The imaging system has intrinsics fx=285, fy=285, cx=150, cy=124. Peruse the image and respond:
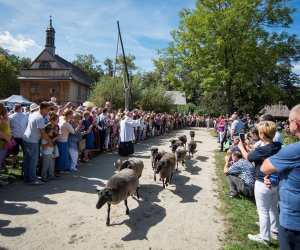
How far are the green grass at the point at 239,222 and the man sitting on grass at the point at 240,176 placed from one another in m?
0.24

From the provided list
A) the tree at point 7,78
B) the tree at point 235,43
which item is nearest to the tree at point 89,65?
the tree at point 7,78

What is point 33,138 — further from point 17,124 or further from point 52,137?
point 17,124

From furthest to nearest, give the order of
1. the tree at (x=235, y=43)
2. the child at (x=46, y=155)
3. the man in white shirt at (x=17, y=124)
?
the tree at (x=235, y=43)
the man in white shirt at (x=17, y=124)
the child at (x=46, y=155)

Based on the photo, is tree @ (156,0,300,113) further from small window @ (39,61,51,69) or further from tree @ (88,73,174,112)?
small window @ (39,61,51,69)

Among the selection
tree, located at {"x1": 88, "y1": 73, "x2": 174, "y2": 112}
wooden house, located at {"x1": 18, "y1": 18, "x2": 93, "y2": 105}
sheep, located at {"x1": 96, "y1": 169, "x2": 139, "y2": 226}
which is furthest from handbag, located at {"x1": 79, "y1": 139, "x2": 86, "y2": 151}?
wooden house, located at {"x1": 18, "y1": 18, "x2": 93, "y2": 105}

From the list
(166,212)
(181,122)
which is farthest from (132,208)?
(181,122)

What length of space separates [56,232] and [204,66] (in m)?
21.8

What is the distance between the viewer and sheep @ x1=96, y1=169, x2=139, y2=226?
17.6ft

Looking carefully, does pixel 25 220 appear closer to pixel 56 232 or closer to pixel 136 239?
pixel 56 232

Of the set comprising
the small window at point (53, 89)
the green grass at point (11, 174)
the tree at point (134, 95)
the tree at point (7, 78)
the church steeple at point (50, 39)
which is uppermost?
the church steeple at point (50, 39)

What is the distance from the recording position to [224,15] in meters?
22.8

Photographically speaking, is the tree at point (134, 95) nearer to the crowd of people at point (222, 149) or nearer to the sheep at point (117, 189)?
the crowd of people at point (222, 149)

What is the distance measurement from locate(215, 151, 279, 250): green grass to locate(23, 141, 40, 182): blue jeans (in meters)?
5.09

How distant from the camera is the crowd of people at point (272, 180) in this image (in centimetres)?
277
